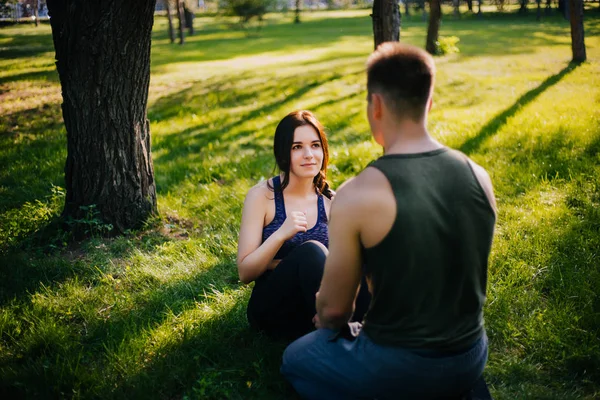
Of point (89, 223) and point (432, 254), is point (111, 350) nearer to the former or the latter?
point (89, 223)

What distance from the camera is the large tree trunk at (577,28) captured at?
522 inches

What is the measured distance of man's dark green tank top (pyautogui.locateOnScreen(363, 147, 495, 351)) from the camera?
1743 mm

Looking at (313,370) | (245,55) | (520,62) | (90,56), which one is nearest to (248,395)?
(313,370)

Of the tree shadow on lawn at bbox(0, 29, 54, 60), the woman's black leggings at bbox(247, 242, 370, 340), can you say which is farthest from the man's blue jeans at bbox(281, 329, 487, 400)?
the tree shadow on lawn at bbox(0, 29, 54, 60)

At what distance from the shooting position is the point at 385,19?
5.85m

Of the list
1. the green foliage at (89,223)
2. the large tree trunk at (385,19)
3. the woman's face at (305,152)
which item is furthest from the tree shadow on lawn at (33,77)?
the woman's face at (305,152)

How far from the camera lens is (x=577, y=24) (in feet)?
45.0

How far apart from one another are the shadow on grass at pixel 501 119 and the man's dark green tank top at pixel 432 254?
5129mm

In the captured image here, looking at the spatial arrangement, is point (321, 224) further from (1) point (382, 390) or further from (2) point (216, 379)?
(1) point (382, 390)

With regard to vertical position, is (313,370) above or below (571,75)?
below

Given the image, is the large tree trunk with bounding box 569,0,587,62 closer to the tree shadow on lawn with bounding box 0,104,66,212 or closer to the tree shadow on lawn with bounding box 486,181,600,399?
the tree shadow on lawn with bounding box 486,181,600,399

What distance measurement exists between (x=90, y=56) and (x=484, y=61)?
16.1 metres

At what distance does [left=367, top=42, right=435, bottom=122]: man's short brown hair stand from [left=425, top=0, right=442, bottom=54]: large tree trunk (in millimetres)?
17157

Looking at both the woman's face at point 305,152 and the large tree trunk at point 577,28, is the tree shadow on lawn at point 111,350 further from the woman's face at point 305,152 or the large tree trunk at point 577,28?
the large tree trunk at point 577,28
